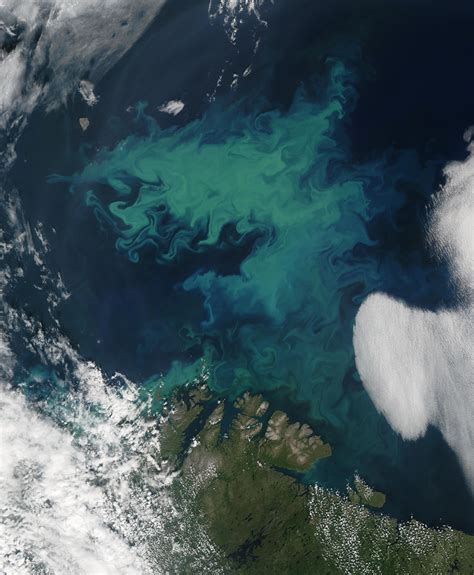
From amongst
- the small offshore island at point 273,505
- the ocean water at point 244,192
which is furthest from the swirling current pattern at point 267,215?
the small offshore island at point 273,505

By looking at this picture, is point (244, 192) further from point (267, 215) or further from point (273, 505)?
point (273, 505)

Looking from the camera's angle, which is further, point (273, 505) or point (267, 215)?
point (267, 215)

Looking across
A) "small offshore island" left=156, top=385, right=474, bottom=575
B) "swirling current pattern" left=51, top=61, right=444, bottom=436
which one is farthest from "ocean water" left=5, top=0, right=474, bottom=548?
"small offshore island" left=156, top=385, right=474, bottom=575

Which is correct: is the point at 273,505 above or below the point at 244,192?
below

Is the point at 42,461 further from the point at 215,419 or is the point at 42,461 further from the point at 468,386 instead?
the point at 468,386

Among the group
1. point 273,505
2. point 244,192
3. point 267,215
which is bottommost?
point 273,505

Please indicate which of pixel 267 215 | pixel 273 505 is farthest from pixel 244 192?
pixel 273 505
